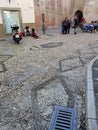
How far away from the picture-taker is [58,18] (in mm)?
20906

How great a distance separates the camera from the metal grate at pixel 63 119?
2.93 m

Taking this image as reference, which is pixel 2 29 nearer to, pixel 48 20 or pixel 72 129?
pixel 48 20

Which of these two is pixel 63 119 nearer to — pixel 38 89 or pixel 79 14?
pixel 38 89

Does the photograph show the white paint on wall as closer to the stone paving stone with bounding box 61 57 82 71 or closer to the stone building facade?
the stone building facade

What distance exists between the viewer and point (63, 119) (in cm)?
314

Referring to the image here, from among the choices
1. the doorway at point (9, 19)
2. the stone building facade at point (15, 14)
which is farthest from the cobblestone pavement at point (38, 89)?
the doorway at point (9, 19)

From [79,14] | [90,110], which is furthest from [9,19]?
[79,14]

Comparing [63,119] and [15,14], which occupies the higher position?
[15,14]

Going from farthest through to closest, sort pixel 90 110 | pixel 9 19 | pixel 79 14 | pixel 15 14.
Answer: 1. pixel 79 14
2. pixel 15 14
3. pixel 9 19
4. pixel 90 110

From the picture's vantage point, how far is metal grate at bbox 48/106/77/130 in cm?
293

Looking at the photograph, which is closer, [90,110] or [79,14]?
[90,110]

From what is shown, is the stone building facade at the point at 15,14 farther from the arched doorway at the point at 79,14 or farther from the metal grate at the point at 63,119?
the metal grate at the point at 63,119

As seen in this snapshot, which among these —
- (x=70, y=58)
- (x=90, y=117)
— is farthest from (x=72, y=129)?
(x=70, y=58)

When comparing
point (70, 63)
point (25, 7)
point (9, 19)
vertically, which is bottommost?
point (70, 63)
